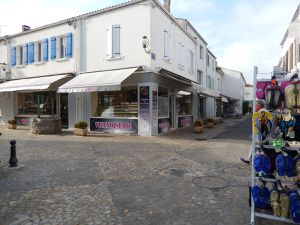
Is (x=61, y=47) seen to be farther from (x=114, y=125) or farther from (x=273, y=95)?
(x=273, y=95)

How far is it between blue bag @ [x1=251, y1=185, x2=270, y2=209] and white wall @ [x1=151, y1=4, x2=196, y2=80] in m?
10.2

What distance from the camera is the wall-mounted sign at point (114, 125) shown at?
45.3 feet

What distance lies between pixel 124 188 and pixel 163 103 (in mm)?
10160

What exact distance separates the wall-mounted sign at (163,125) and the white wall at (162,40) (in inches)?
115

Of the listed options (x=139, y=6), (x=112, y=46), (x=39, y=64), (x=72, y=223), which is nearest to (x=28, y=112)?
(x=39, y=64)

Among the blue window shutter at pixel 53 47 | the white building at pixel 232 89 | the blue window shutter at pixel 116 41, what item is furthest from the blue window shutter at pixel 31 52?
the white building at pixel 232 89

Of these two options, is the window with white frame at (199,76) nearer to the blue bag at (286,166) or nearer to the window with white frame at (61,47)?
the window with white frame at (61,47)

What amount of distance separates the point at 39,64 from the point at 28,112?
11.7 ft

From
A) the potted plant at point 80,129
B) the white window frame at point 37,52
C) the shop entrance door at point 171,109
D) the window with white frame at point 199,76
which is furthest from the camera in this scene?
the window with white frame at point 199,76

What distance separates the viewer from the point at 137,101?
13766 millimetres

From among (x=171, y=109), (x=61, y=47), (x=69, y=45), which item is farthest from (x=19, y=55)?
(x=171, y=109)

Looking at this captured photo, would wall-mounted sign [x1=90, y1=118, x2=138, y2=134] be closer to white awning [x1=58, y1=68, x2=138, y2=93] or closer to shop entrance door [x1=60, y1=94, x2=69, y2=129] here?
shop entrance door [x1=60, y1=94, x2=69, y2=129]

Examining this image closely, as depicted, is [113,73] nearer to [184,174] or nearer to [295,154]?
[184,174]

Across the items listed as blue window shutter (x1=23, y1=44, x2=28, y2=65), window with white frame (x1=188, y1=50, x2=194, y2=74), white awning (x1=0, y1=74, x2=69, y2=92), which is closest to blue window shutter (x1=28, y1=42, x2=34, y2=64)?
blue window shutter (x1=23, y1=44, x2=28, y2=65)
